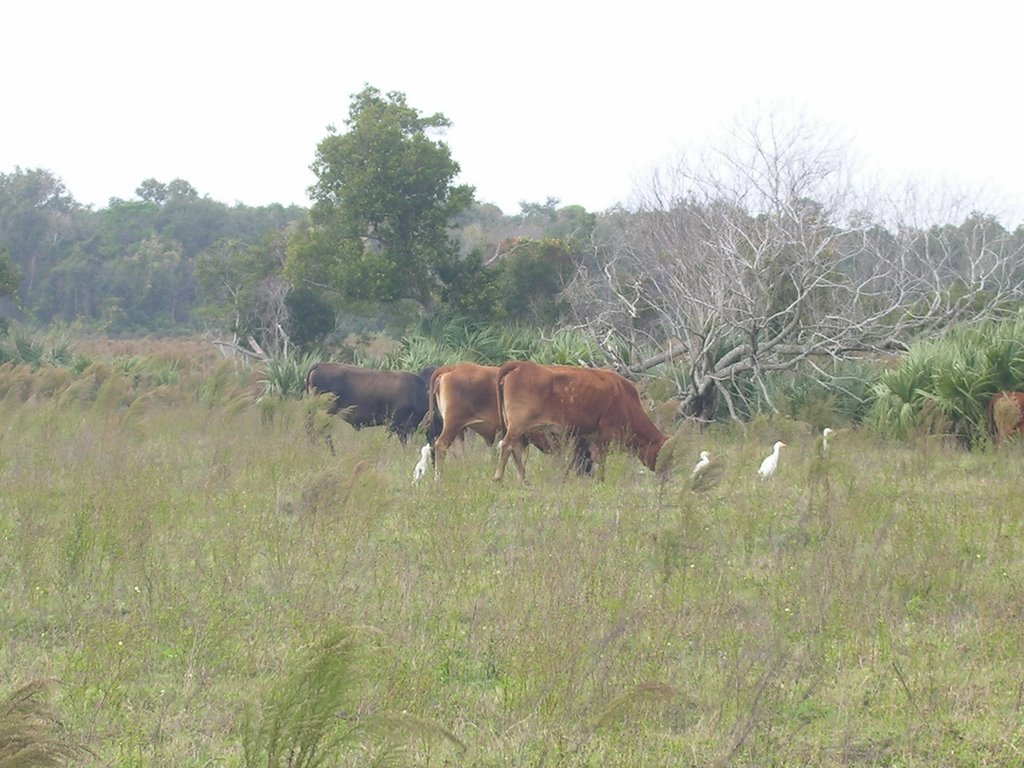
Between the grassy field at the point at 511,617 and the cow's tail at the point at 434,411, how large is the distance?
8.82 feet

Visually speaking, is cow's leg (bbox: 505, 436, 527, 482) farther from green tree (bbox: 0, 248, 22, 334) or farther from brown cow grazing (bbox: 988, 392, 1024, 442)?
green tree (bbox: 0, 248, 22, 334)

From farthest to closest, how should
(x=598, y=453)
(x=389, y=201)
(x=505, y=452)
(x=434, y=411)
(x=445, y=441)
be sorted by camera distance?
(x=389, y=201) → (x=434, y=411) → (x=445, y=441) → (x=598, y=453) → (x=505, y=452)

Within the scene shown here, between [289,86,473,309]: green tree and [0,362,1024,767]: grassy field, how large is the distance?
15.6m

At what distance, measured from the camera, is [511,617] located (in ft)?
20.8

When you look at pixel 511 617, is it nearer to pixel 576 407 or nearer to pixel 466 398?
pixel 576 407

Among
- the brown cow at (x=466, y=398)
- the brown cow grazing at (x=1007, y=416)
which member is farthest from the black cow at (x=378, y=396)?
the brown cow grazing at (x=1007, y=416)

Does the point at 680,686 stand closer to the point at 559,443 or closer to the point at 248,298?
the point at 559,443

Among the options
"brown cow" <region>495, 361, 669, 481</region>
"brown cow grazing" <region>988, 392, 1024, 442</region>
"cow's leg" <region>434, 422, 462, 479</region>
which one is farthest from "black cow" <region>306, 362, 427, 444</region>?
"brown cow grazing" <region>988, 392, 1024, 442</region>

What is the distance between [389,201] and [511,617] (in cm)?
2082

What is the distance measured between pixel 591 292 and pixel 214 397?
1144 centimetres

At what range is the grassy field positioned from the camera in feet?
16.2

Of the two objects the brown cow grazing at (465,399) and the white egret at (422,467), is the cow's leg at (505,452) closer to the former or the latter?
the white egret at (422,467)

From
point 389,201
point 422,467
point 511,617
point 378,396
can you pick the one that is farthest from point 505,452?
point 389,201

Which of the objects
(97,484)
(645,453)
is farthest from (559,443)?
(97,484)
